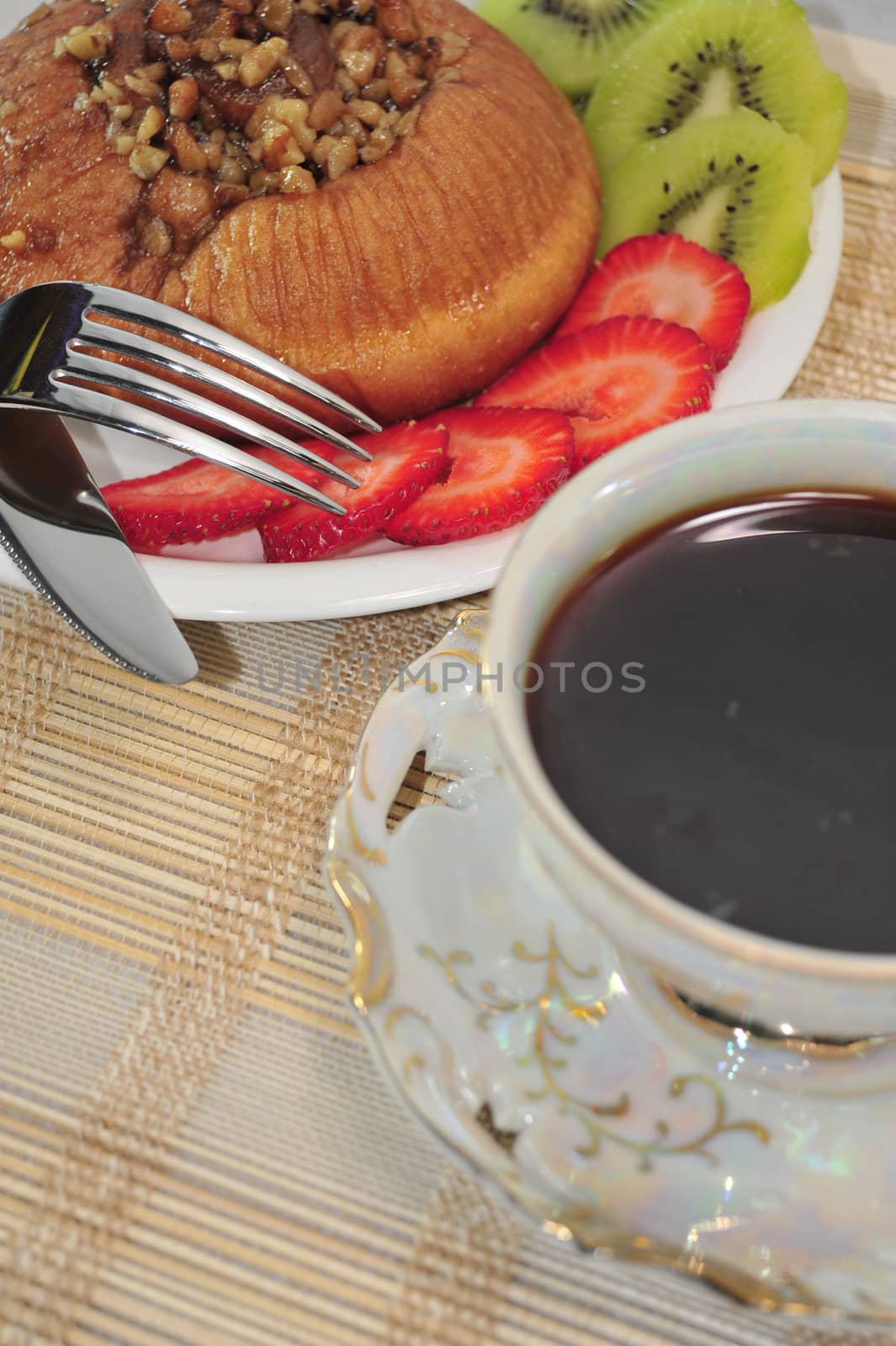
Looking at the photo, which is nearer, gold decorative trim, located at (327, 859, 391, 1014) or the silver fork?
gold decorative trim, located at (327, 859, 391, 1014)

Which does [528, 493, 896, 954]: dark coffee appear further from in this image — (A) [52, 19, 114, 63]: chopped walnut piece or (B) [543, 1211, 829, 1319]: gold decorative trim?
(A) [52, 19, 114, 63]: chopped walnut piece

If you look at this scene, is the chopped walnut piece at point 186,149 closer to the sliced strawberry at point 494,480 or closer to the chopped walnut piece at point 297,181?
the chopped walnut piece at point 297,181

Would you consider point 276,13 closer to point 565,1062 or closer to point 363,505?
point 363,505

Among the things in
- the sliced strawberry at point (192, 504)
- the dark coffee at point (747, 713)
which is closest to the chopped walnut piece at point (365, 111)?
the sliced strawberry at point (192, 504)

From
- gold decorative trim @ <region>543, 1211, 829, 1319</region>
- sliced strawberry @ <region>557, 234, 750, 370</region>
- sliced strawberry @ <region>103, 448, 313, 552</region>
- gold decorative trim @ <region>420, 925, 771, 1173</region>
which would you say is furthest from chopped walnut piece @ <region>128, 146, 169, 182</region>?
gold decorative trim @ <region>543, 1211, 829, 1319</region>

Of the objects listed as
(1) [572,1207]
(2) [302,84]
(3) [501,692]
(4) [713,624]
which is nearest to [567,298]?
(2) [302,84]

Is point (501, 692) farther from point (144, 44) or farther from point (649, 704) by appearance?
point (144, 44)

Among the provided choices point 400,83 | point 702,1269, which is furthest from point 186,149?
point 702,1269
